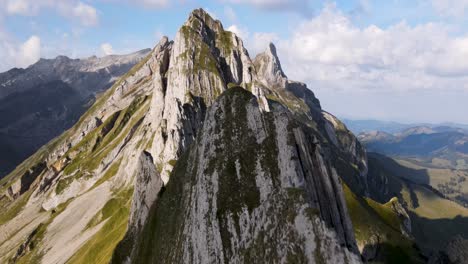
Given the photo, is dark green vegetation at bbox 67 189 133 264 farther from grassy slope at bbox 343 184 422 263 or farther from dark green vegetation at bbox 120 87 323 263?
grassy slope at bbox 343 184 422 263

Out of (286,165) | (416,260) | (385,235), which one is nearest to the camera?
(286,165)


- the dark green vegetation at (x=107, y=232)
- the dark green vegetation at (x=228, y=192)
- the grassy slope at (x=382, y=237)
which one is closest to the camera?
the dark green vegetation at (x=228, y=192)

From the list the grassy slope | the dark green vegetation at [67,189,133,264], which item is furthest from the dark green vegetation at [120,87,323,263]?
the grassy slope

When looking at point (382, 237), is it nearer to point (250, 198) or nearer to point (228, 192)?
point (228, 192)

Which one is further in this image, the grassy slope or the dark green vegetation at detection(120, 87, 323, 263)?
the grassy slope

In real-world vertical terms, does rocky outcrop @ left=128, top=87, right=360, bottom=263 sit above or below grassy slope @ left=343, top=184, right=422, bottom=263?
above

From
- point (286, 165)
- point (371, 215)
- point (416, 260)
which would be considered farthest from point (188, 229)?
point (371, 215)

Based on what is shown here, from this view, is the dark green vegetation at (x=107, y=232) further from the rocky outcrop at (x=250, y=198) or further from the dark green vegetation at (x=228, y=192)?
the rocky outcrop at (x=250, y=198)

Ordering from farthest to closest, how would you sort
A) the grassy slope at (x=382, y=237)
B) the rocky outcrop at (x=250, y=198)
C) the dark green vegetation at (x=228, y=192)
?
the grassy slope at (x=382, y=237) < the dark green vegetation at (x=228, y=192) < the rocky outcrop at (x=250, y=198)

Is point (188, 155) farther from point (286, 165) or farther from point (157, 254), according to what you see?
point (286, 165)

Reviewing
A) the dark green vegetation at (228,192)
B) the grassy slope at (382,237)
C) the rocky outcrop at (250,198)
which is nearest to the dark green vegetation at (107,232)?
the dark green vegetation at (228,192)

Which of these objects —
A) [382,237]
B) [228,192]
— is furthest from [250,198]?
[382,237]
